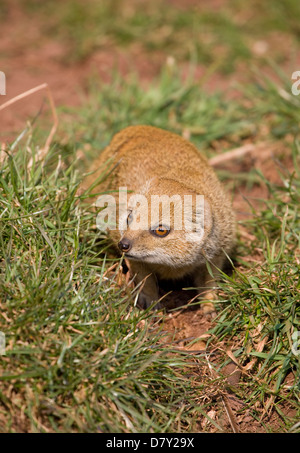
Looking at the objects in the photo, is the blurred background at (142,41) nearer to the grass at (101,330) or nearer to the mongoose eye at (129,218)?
the grass at (101,330)

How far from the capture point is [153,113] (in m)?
6.47

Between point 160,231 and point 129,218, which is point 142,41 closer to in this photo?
point 129,218

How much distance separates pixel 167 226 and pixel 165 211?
11 centimetres

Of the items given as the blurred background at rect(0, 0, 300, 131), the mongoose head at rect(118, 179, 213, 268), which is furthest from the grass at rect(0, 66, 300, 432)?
the blurred background at rect(0, 0, 300, 131)

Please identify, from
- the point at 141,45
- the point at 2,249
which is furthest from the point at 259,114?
the point at 2,249

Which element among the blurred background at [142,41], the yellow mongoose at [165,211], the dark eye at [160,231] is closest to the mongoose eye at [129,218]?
the yellow mongoose at [165,211]

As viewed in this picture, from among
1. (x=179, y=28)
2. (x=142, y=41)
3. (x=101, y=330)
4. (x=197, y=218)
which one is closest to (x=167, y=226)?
(x=197, y=218)

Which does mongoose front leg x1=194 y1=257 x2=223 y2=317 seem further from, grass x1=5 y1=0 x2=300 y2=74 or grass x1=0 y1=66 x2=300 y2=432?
grass x1=5 y1=0 x2=300 y2=74

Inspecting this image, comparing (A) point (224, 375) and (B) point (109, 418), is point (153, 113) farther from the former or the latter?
(B) point (109, 418)

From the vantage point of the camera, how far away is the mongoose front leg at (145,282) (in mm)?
4321

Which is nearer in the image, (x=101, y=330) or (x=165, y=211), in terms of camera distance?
(x=101, y=330)

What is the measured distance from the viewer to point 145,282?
443cm

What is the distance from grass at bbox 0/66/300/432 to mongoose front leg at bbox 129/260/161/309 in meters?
0.22
